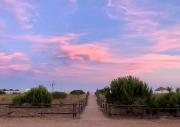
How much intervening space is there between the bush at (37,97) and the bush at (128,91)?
30.6 ft

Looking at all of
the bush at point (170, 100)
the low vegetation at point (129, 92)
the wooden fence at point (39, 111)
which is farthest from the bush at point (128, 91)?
the wooden fence at point (39, 111)

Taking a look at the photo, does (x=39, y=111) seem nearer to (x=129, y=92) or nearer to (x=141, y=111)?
(x=129, y=92)

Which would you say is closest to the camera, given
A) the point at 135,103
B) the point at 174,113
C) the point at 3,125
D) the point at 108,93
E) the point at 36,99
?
the point at 3,125

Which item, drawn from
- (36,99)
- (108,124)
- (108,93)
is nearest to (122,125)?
(108,124)

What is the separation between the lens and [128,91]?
36.6m

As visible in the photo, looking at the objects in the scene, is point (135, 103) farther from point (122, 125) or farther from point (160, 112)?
point (122, 125)

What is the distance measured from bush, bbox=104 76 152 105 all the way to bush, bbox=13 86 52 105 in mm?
9322

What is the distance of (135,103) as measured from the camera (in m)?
35.0

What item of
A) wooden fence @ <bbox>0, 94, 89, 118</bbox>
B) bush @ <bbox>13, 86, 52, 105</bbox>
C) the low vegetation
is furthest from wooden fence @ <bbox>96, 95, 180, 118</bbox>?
bush @ <bbox>13, 86, 52, 105</bbox>

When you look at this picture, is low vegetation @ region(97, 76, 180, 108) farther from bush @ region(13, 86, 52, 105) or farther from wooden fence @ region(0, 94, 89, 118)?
bush @ region(13, 86, 52, 105)

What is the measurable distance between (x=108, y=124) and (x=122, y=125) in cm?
87

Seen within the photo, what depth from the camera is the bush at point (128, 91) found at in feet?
119

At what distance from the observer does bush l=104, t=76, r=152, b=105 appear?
36.1 metres

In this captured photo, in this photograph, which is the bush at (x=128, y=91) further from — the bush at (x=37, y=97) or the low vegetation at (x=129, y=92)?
the bush at (x=37, y=97)
